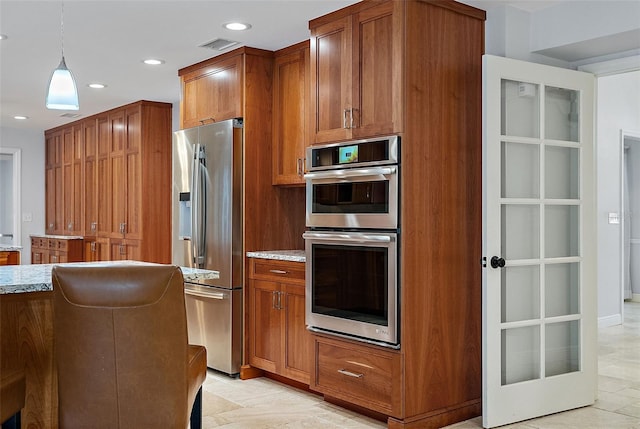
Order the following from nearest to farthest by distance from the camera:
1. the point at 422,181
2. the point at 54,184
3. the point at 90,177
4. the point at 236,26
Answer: the point at 422,181 < the point at 236,26 < the point at 90,177 < the point at 54,184

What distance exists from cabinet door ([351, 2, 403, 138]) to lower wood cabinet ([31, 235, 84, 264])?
474 centimetres

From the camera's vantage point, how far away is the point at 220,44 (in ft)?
14.5

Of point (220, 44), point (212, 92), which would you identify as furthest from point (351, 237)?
point (212, 92)

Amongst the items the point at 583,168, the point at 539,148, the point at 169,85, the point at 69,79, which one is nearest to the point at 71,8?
the point at 69,79

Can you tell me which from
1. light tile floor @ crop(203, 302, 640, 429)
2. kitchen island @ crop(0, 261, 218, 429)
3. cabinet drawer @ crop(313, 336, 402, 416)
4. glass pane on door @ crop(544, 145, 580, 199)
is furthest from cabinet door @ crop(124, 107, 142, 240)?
glass pane on door @ crop(544, 145, 580, 199)

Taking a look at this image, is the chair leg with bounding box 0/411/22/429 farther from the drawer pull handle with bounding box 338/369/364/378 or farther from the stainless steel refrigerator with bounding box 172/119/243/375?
the stainless steel refrigerator with bounding box 172/119/243/375

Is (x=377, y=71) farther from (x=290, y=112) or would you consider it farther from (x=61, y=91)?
(x=61, y=91)

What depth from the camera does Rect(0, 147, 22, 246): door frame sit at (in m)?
8.23

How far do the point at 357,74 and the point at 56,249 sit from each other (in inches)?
206

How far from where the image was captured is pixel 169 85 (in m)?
5.72

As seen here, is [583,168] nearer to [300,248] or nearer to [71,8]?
[300,248]

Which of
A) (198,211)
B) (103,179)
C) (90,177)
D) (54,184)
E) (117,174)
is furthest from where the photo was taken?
(54,184)

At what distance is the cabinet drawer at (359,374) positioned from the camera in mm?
3328

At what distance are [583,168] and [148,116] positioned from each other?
14.1 ft
